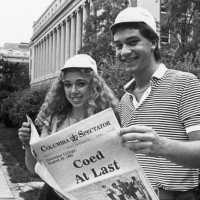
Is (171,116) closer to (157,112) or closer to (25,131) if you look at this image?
(157,112)

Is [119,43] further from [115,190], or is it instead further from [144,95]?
[115,190]

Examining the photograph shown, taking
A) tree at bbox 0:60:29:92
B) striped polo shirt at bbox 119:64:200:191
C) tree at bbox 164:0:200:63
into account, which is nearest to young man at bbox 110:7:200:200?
striped polo shirt at bbox 119:64:200:191

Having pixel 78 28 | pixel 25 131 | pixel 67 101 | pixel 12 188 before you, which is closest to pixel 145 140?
pixel 25 131

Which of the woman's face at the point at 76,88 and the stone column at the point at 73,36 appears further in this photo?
the stone column at the point at 73,36

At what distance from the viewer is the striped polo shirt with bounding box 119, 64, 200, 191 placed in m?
1.72

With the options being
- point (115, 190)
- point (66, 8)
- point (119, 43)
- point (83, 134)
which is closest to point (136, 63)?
point (119, 43)

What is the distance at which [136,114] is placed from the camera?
6.22 ft

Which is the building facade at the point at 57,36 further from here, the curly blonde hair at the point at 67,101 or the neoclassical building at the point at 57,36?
the curly blonde hair at the point at 67,101

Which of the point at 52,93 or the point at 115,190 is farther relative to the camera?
the point at 52,93

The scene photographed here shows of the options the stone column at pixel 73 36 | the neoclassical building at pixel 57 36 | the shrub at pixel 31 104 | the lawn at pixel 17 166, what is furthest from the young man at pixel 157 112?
the stone column at pixel 73 36

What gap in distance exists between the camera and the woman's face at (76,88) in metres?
2.53

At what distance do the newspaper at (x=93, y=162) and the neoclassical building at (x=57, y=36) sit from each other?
28359 mm

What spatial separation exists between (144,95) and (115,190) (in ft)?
1.51

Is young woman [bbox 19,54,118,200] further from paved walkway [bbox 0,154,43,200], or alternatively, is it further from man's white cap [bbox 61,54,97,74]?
paved walkway [bbox 0,154,43,200]
